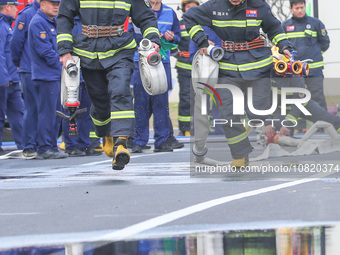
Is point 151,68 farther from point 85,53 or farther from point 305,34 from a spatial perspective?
point 305,34

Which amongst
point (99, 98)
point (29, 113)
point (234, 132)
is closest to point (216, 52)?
point (234, 132)

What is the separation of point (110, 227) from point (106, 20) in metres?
3.51

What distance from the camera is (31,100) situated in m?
12.1

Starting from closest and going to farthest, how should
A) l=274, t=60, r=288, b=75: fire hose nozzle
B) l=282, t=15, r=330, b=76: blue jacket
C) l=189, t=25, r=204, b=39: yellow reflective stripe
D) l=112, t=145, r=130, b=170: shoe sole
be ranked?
l=112, t=145, r=130, b=170: shoe sole
l=189, t=25, r=204, b=39: yellow reflective stripe
l=274, t=60, r=288, b=75: fire hose nozzle
l=282, t=15, r=330, b=76: blue jacket

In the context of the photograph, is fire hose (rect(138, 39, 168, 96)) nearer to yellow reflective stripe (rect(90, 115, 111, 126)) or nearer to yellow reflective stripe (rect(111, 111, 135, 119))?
yellow reflective stripe (rect(111, 111, 135, 119))

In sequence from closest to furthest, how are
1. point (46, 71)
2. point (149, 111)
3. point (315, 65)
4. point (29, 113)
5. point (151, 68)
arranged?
point (151, 68) < point (46, 71) < point (29, 113) < point (149, 111) < point (315, 65)

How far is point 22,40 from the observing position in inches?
480

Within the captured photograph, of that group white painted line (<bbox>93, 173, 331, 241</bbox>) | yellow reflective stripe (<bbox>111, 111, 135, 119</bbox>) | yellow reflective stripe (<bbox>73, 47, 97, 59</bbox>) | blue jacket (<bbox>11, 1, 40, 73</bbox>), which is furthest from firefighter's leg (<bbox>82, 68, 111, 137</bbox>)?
blue jacket (<bbox>11, 1, 40, 73</bbox>)

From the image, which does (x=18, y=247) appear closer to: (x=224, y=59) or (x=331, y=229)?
(x=331, y=229)

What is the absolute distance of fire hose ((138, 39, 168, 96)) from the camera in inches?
341

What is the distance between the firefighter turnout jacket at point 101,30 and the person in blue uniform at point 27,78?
131 inches

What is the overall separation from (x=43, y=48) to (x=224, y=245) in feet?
23.3

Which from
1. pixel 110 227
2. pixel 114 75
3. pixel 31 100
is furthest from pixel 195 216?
pixel 31 100

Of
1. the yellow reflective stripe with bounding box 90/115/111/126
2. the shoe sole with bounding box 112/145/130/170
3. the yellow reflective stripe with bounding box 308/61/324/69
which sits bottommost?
the yellow reflective stripe with bounding box 308/61/324/69
